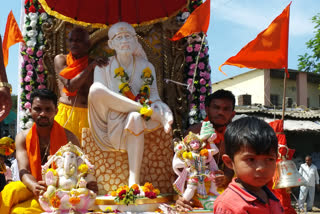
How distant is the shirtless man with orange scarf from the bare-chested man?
136 cm

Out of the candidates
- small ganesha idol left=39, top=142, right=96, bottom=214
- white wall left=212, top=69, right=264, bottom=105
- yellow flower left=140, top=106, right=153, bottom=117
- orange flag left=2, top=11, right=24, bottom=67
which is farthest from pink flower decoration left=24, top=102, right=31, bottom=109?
white wall left=212, top=69, right=264, bottom=105

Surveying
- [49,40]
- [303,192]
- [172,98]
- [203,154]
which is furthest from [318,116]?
[203,154]

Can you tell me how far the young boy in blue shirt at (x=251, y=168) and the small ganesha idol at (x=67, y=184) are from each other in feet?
5.63

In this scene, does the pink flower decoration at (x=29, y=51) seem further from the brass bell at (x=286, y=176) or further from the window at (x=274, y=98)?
the window at (x=274, y=98)

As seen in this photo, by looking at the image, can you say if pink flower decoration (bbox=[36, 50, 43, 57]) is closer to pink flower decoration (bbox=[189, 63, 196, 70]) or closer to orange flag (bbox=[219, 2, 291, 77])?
pink flower decoration (bbox=[189, 63, 196, 70])

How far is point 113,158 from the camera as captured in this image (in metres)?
4.84

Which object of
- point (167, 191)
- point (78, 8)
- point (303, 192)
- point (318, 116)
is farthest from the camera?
point (318, 116)

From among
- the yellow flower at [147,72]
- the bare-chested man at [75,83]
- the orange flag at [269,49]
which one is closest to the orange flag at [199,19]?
the orange flag at [269,49]

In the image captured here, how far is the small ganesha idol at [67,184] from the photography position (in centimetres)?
352

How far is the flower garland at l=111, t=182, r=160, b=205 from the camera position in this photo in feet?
13.8

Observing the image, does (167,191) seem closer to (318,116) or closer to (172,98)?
(172,98)

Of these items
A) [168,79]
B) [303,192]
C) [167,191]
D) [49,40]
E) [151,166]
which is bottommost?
[303,192]

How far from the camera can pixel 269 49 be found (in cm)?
509

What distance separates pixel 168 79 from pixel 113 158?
2.61 meters
